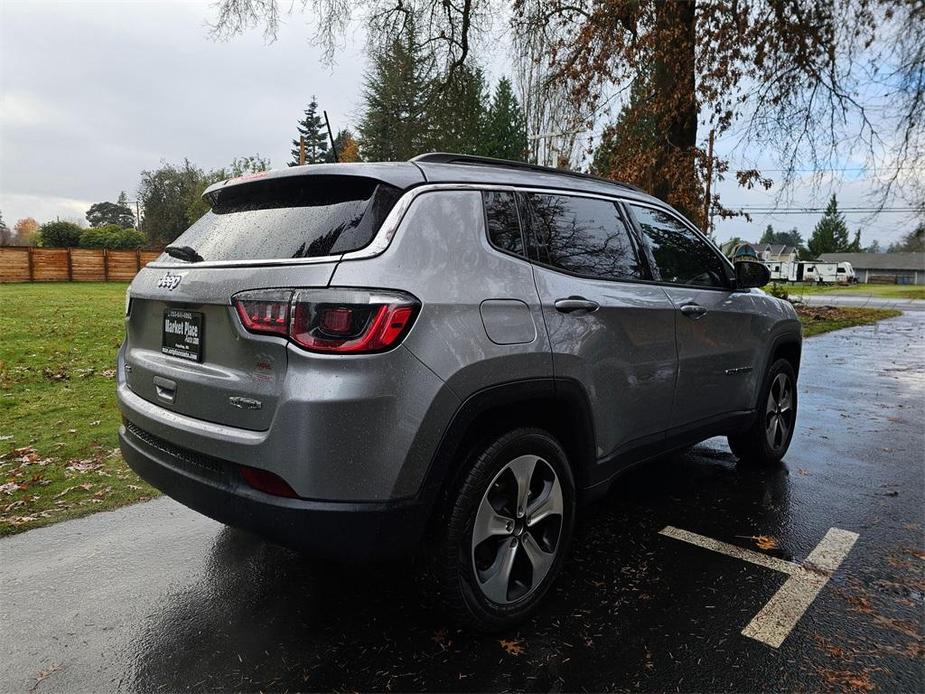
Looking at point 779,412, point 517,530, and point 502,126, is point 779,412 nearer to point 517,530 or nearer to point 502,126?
point 517,530

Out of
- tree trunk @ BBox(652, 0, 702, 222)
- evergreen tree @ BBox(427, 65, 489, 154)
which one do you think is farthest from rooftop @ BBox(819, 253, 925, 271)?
tree trunk @ BBox(652, 0, 702, 222)

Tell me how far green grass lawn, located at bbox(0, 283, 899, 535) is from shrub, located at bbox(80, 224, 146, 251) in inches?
1342

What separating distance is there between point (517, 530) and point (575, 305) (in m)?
1.00

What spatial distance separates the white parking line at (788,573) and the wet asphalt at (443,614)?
0.05 m

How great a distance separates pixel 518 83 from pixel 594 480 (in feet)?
49.7

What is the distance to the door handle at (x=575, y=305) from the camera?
8.69ft

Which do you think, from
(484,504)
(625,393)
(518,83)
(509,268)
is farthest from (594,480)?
(518,83)

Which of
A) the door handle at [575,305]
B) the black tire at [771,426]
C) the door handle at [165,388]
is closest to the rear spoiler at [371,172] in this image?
the door handle at [575,305]

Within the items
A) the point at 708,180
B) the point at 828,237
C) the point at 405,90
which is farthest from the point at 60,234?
the point at 828,237

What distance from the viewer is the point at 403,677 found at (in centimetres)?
223

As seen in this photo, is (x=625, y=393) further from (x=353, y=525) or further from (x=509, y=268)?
(x=353, y=525)

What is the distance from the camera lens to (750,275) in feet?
13.5

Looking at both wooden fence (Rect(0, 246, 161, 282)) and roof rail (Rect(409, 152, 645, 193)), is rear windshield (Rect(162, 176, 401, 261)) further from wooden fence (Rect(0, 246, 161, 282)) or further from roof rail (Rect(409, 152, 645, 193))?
wooden fence (Rect(0, 246, 161, 282))

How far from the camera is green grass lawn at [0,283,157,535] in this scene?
3.72 m
